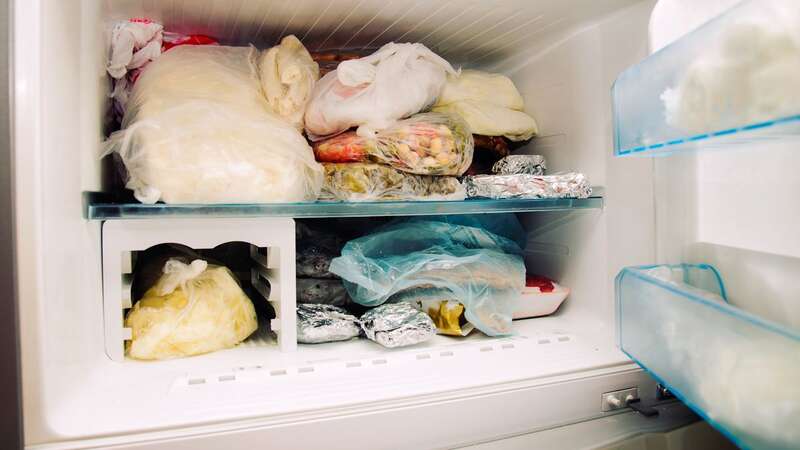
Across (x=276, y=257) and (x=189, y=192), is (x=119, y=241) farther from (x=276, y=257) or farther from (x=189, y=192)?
(x=276, y=257)

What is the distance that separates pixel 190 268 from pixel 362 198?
35cm

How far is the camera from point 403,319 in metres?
1.02

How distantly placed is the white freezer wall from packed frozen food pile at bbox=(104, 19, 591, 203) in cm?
6

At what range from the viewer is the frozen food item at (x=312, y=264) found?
115 centimetres

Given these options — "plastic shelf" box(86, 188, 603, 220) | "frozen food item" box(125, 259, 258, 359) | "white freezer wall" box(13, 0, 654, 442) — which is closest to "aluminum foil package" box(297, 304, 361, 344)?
"frozen food item" box(125, 259, 258, 359)

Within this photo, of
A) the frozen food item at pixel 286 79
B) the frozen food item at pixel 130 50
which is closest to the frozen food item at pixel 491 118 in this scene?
the frozen food item at pixel 286 79

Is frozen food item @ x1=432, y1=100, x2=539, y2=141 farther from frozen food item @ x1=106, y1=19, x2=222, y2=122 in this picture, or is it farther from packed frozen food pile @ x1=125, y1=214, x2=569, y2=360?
frozen food item @ x1=106, y1=19, x2=222, y2=122

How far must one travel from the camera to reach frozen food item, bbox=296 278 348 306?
1.14m

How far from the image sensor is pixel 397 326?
3.30 feet

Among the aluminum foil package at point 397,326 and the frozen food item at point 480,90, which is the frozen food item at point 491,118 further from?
the aluminum foil package at point 397,326

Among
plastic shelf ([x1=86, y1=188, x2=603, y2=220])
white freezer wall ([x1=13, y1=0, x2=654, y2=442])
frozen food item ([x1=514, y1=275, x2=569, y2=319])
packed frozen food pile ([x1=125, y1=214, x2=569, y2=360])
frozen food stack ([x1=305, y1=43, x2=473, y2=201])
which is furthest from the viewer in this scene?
frozen food item ([x1=514, y1=275, x2=569, y2=319])

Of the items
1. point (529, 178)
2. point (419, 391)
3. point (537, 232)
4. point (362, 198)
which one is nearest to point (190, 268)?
point (362, 198)

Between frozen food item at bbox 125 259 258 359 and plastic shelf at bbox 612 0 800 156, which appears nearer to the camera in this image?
plastic shelf at bbox 612 0 800 156

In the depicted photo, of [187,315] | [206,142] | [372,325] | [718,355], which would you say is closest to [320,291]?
[372,325]
